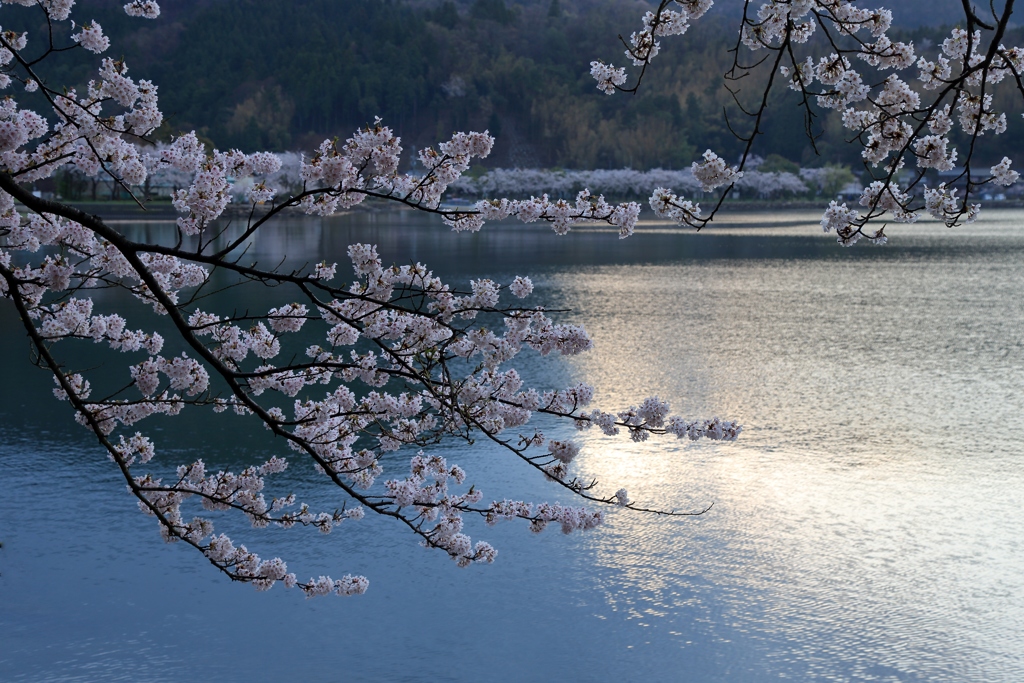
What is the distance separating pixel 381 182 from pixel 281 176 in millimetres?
63253

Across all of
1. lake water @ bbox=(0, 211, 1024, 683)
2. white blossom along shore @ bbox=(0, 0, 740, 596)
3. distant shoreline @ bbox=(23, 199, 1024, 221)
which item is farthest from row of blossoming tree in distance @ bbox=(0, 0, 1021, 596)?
distant shoreline @ bbox=(23, 199, 1024, 221)

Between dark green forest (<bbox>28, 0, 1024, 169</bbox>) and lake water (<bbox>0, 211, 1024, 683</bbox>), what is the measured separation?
76.1 meters

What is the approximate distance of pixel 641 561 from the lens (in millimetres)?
5359

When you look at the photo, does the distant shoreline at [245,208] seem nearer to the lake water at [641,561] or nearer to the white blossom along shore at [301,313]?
the lake water at [641,561]

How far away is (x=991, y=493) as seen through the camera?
20.5ft

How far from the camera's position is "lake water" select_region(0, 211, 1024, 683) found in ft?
14.6

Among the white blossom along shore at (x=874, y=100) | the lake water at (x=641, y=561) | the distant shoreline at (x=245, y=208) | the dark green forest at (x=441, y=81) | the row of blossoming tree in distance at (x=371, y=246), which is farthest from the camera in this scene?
the dark green forest at (x=441, y=81)

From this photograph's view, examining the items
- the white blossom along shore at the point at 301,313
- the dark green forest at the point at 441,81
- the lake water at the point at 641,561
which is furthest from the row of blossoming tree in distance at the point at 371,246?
the dark green forest at the point at 441,81

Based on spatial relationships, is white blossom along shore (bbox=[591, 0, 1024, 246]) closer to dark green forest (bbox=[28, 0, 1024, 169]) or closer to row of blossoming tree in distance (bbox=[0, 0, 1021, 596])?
row of blossoming tree in distance (bbox=[0, 0, 1021, 596])

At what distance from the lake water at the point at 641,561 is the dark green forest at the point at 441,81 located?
76121mm

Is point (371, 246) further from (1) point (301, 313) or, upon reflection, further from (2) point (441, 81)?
(2) point (441, 81)

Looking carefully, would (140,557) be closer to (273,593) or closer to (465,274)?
(273,593)

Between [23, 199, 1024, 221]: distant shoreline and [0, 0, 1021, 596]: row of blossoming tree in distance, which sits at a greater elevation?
[23, 199, 1024, 221]: distant shoreline

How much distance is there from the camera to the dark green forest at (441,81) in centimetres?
9100
